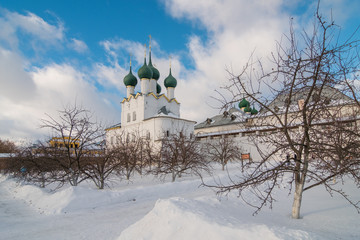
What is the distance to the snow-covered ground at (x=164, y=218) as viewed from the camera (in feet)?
12.8

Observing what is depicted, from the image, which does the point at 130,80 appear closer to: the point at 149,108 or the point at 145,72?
the point at 145,72

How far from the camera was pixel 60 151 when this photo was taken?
37.8ft

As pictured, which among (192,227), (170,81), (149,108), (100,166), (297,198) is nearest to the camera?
(192,227)

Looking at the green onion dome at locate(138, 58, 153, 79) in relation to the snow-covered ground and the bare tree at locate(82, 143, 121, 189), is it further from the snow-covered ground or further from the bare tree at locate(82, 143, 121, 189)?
the snow-covered ground

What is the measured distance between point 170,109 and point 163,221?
36.1 m

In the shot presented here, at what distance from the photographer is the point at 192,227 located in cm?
400

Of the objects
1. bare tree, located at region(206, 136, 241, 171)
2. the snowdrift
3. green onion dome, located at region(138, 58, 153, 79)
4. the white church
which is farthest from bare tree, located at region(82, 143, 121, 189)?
green onion dome, located at region(138, 58, 153, 79)

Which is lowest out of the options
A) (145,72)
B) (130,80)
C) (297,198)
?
(297,198)

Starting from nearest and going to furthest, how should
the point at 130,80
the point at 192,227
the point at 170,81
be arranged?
the point at 192,227 < the point at 170,81 < the point at 130,80

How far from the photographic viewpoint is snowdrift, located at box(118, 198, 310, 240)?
11.6 feet

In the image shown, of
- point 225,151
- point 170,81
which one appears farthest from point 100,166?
point 170,81

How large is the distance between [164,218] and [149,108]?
34463 millimetres

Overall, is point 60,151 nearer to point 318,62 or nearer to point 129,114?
point 318,62

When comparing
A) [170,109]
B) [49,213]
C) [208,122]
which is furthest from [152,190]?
[208,122]
